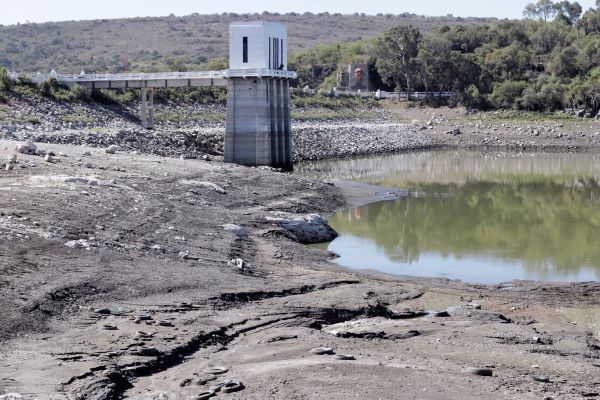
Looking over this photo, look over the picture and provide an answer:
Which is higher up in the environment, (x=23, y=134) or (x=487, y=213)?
(x=23, y=134)

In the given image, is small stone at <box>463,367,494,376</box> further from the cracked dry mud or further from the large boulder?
the large boulder

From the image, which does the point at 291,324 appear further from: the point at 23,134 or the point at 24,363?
the point at 23,134

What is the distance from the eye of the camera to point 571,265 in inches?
1035

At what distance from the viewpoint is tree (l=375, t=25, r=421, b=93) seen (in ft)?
306

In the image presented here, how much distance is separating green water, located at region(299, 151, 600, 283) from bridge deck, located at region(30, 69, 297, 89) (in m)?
6.02

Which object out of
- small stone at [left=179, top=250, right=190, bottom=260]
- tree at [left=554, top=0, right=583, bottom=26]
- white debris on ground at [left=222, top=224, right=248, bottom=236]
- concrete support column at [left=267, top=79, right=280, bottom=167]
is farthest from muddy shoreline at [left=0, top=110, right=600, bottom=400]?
tree at [left=554, top=0, right=583, bottom=26]

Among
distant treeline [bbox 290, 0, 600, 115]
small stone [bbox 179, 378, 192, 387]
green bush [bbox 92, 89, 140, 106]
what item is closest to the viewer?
small stone [bbox 179, 378, 192, 387]

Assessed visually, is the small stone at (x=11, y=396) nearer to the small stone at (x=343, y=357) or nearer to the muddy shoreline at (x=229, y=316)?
the muddy shoreline at (x=229, y=316)

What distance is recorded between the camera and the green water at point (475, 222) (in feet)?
86.6

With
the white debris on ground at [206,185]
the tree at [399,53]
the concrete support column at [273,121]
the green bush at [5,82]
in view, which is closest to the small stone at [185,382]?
the white debris on ground at [206,185]

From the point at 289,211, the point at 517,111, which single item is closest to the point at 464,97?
the point at 517,111

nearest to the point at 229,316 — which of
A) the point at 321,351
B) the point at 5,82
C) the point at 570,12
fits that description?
the point at 321,351

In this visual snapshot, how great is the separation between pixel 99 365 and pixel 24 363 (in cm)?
97

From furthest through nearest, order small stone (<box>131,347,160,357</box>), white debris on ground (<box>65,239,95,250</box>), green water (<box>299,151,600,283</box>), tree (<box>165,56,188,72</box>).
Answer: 1. tree (<box>165,56,188,72</box>)
2. green water (<box>299,151,600,283</box>)
3. white debris on ground (<box>65,239,95,250</box>)
4. small stone (<box>131,347,160,357</box>)
